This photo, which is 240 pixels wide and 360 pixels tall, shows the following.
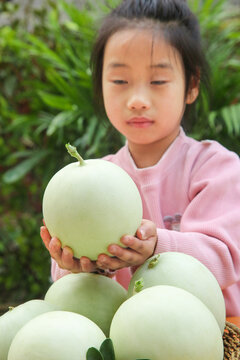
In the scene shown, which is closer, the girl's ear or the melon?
the melon

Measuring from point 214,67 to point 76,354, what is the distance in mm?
2297

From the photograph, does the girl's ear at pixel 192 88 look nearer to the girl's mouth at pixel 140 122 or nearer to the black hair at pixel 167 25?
the black hair at pixel 167 25

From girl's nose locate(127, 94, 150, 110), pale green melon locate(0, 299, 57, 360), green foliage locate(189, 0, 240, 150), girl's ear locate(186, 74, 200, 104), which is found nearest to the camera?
pale green melon locate(0, 299, 57, 360)

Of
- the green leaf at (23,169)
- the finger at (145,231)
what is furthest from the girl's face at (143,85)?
the green leaf at (23,169)

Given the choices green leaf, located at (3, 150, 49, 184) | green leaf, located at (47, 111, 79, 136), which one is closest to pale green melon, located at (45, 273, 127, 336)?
green leaf, located at (47, 111, 79, 136)

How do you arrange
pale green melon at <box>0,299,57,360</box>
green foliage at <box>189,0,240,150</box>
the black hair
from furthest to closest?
green foliage at <box>189,0,240,150</box> → the black hair → pale green melon at <box>0,299,57,360</box>

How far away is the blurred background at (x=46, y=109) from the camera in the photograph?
2791mm

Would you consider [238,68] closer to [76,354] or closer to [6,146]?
[6,146]

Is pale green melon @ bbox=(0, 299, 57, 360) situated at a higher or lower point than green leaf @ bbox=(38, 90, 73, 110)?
higher

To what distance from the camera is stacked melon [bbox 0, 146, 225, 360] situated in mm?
768

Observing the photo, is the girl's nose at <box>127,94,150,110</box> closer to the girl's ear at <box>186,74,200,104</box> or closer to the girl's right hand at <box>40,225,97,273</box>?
the girl's ear at <box>186,74,200,104</box>

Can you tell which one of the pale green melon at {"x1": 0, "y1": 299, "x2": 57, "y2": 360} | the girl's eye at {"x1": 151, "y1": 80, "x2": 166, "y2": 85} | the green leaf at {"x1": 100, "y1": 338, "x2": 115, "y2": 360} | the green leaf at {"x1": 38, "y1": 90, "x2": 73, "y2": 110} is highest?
the girl's eye at {"x1": 151, "y1": 80, "x2": 166, "y2": 85}

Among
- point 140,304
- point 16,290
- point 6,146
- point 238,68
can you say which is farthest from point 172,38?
point 16,290

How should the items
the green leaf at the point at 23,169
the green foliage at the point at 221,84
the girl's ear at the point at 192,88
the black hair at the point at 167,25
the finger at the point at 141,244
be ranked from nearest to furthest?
the finger at the point at 141,244 < the black hair at the point at 167,25 < the girl's ear at the point at 192,88 < the green foliage at the point at 221,84 < the green leaf at the point at 23,169
